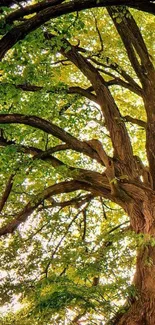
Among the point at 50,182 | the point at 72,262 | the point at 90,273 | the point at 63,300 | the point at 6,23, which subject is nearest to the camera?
the point at 6,23

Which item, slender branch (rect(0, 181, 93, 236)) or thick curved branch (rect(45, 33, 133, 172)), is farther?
thick curved branch (rect(45, 33, 133, 172))

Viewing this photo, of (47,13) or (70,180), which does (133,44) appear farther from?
(47,13)

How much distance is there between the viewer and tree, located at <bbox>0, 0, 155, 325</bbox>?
431 centimetres

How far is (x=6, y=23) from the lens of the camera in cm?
296

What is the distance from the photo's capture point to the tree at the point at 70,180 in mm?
4309

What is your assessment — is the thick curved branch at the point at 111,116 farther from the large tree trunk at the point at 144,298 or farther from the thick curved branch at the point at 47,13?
the thick curved branch at the point at 47,13

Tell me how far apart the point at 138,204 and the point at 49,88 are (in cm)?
244

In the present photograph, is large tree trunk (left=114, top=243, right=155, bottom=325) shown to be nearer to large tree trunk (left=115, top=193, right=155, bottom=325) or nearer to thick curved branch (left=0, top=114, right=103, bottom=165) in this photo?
large tree trunk (left=115, top=193, right=155, bottom=325)

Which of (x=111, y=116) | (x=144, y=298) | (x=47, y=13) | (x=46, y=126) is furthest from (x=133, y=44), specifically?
(x=144, y=298)

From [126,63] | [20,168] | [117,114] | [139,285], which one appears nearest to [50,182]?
[20,168]

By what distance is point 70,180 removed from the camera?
21.0 ft

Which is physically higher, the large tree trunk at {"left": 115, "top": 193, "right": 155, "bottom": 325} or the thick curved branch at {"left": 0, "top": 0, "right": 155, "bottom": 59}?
the thick curved branch at {"left": 0, "top": 0, "right": 155, "bottom": 59}

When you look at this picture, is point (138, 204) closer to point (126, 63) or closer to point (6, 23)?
point (6, 23)

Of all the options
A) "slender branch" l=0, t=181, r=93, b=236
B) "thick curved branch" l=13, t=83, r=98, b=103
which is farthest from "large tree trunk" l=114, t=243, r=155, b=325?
"thick curved branch" l=13, t=83, r=98, b=103
